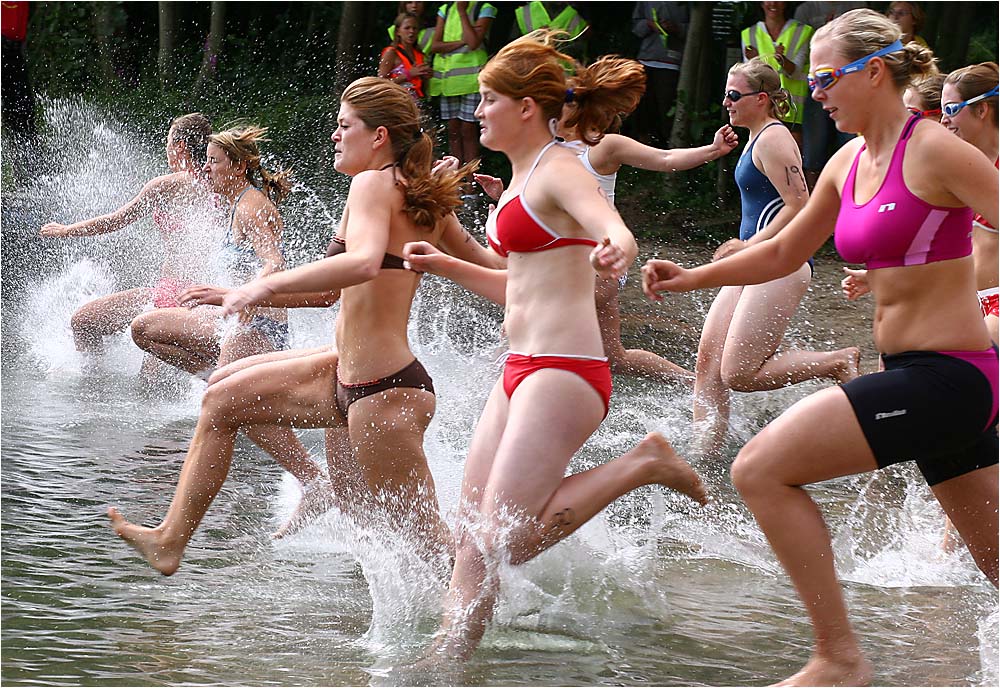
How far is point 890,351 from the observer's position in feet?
12.3

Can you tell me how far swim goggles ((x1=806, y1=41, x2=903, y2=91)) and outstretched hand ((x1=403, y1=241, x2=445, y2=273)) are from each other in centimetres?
116

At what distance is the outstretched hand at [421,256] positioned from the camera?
4.16 m

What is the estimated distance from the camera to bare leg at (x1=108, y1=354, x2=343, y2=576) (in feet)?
15.1

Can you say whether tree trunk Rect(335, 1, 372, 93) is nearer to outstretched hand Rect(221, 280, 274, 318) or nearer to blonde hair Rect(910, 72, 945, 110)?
blonde hair Rect(910, 72, 945, 110)

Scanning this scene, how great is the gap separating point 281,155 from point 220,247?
299 inches

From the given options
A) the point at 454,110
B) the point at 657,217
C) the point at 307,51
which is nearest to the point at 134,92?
the point at 307,51

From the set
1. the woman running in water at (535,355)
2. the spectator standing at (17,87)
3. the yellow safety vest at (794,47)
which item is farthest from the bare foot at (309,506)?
the spectator standing at (17,87)

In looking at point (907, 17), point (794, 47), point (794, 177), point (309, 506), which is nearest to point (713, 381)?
point (794, 177)

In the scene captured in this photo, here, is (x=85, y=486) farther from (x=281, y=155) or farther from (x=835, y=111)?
(x=281, y=155)

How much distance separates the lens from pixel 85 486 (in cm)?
594

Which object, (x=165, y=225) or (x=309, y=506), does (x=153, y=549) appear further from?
(x=165, y=225)

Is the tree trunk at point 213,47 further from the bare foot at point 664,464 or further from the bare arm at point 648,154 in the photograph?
the bare foot at point 664,464

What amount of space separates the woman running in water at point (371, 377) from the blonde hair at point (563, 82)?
520 millimetres

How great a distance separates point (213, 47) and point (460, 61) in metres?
4.17
